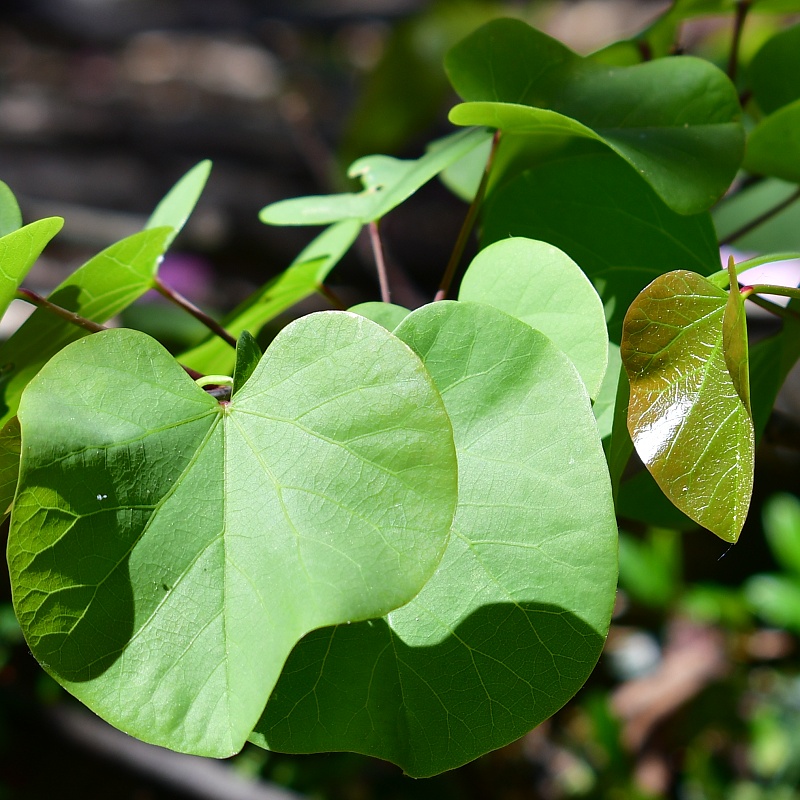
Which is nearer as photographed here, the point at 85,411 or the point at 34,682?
the point at 85,411

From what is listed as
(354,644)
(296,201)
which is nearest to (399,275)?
(296,201)

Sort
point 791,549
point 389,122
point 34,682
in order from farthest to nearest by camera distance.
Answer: point 389,122, point 34,682, point 791,549

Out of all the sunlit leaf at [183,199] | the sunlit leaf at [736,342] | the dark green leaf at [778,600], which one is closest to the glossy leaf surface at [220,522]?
the sunlit leaf at [736,342]

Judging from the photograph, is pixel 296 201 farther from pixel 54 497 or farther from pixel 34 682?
pixel 34 682

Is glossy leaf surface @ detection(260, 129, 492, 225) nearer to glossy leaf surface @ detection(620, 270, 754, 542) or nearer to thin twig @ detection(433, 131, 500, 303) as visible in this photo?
thin twig @ detection(433, 131, 500, 303)

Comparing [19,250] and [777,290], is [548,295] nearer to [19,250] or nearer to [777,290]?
[777,290]

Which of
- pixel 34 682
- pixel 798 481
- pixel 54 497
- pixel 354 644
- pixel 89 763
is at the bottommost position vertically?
pixel 89 763

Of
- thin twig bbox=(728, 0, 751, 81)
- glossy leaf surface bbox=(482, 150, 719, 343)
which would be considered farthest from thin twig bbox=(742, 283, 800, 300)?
thin twig bbox=(728, 0, 751, 81)
